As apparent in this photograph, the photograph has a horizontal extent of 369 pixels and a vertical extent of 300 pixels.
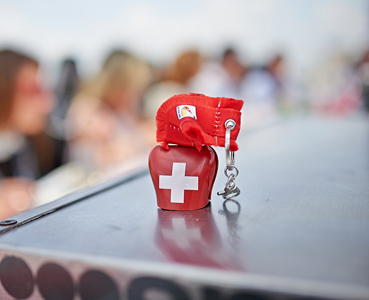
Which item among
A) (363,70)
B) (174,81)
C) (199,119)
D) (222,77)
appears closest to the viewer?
(199,119)

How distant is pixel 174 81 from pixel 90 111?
0.88m

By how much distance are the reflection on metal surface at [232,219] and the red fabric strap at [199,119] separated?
87 millimetres

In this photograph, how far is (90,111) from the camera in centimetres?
217

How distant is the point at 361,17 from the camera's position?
4027 millimetres

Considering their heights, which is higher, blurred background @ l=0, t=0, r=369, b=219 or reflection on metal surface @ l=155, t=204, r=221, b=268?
blurred background @ l=0, t=0, r=369, b=219

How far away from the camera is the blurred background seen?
1.69 m

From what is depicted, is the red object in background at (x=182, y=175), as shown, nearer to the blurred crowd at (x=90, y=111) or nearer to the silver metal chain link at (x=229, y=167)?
the silver metal chain link at (x=229, y=167)

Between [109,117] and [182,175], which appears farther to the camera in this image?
[109,117]

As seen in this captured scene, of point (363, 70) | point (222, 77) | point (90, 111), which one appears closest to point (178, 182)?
point (90, 111)

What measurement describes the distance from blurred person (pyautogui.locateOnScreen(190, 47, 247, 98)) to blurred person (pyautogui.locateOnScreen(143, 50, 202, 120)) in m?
0.07

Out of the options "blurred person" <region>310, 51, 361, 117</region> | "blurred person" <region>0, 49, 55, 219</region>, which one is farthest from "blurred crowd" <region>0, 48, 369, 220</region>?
"blurred person" <region>310, 51, 361, 117</region>

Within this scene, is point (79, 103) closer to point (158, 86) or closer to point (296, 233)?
point (158, 86)

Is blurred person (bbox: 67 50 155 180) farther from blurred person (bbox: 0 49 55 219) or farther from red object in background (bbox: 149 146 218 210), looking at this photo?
red object in background (bbox: 149 146 218 210)

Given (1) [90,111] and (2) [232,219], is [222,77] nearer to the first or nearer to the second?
(1) [90,111]
